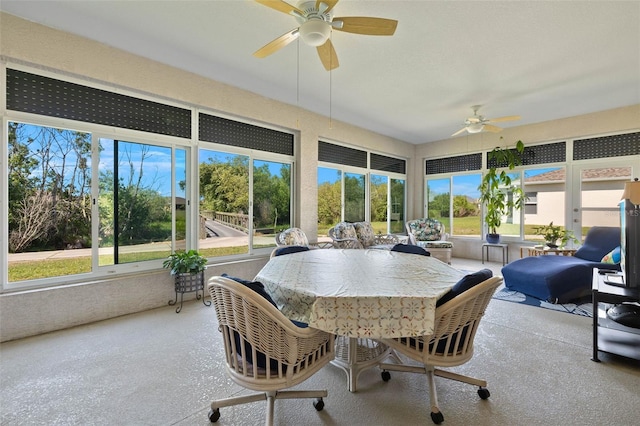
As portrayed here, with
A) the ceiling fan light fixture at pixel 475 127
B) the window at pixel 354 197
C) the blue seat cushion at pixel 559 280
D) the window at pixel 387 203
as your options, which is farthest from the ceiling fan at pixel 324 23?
the window at pixel 387 203

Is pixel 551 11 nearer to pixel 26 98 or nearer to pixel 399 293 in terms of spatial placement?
pixel 399 293

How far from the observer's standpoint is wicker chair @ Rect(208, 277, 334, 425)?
4.40 ft

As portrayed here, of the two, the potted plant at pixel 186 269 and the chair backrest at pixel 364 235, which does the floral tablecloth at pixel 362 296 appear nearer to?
the potted plant at pixel 186 269

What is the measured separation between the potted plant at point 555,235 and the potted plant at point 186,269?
5761 mm

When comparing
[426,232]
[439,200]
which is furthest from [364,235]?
[439,200]

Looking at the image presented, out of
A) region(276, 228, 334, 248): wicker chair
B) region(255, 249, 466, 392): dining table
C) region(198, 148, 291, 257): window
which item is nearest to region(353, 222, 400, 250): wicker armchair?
region(198, 148, 291, 257): window

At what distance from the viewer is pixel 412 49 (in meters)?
3.12

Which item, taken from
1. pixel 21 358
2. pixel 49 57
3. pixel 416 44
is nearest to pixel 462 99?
pixel 416 44

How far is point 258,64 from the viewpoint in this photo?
3.49m

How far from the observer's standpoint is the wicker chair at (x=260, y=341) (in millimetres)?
1340

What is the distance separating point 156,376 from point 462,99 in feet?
→ 16.6

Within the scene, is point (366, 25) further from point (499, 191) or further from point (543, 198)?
point (543, 198)

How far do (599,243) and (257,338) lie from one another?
16.7 ft

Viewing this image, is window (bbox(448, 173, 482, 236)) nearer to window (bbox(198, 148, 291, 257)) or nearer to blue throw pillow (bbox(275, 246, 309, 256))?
window (bbox(198, 148, 291, 257))
